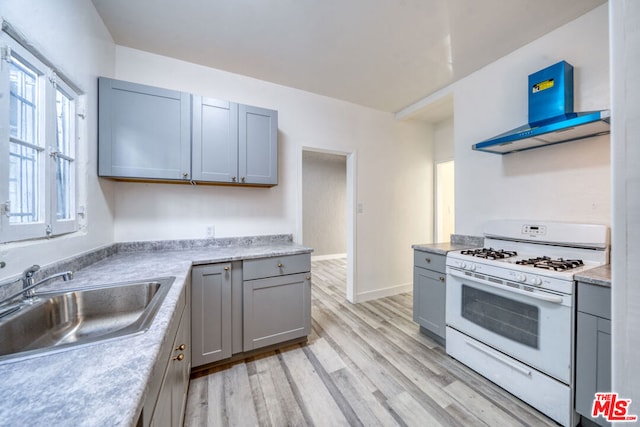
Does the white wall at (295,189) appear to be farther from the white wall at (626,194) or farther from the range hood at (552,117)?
→ the white wall at (626,194)

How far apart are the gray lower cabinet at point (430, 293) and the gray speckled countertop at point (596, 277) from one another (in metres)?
0.87

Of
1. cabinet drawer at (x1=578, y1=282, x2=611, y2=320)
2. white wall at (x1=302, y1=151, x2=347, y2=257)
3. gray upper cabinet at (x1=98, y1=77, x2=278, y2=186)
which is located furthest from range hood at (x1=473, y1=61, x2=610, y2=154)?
white wall at (x1=302, y1=151, x2=347, y2=257)

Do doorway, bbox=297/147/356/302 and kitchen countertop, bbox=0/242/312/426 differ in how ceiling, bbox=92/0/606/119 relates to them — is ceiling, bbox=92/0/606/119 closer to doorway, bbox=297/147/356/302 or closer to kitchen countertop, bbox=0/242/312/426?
kitchen countertop, bbox=0/242/312/426

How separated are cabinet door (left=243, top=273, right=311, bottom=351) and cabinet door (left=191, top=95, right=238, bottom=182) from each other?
1008 millimetres

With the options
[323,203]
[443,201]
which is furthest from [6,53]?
[323,203]

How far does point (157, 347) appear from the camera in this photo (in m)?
0.68

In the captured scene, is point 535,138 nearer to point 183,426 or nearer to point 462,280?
point 462,280

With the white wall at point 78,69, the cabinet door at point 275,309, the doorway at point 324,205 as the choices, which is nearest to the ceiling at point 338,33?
the white wall at point 78,69

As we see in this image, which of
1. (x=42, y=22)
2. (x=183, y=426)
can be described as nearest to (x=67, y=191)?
(x=42, y=22)

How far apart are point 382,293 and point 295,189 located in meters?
1.95

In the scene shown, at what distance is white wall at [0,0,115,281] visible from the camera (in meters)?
1.06

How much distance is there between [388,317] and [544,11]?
9.89ft

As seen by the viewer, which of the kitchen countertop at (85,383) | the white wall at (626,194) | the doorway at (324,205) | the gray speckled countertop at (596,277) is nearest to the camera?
the kitchen countertop at (85,383)

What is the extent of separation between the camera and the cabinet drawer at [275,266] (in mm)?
1926
